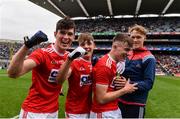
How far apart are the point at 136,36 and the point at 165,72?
179 ft

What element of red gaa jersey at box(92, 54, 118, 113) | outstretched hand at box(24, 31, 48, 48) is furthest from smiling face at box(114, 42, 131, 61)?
outstretched hand at box(24, 31, 48, 48)

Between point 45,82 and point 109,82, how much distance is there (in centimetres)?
93

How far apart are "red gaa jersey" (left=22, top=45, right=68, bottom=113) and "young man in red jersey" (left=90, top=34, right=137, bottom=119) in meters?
0.56

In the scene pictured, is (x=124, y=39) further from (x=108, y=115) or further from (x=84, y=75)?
(x=108, y=115)

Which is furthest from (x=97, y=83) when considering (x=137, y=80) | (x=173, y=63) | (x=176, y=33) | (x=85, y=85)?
(x=176, y=33)

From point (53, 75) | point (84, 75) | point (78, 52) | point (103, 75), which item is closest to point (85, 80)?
point (84, 75)

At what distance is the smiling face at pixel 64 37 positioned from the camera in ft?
14.6

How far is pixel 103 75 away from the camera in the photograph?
463 centimetres

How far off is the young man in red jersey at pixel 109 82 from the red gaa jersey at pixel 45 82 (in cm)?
56

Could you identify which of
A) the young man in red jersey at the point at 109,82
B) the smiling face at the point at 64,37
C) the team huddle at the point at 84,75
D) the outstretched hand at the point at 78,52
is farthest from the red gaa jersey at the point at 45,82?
the young man in red jersey at the point at 109,82

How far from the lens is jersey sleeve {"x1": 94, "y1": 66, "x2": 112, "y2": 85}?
4.62m

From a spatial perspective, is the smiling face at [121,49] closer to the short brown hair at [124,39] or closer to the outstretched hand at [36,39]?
the short brown hair at [124,39]

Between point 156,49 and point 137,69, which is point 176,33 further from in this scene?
point 137,69

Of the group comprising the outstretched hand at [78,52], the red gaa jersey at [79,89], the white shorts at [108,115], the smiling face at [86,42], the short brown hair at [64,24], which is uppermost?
the short brown hair at [64,24]
